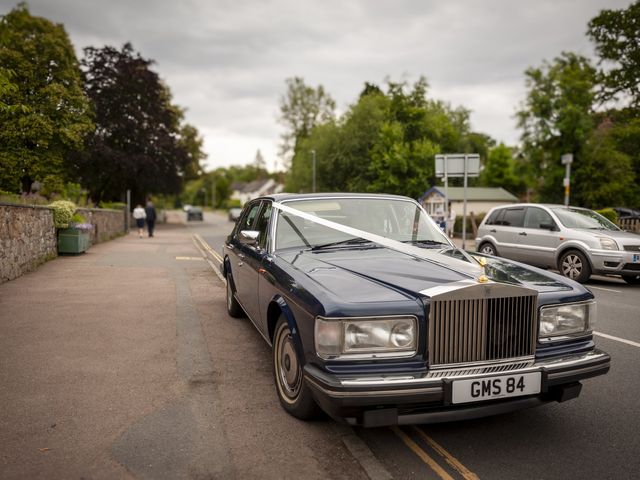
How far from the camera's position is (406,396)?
2.79 metres

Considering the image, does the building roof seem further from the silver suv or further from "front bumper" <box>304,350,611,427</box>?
"front bumper" <box>304,350,611,427</box>

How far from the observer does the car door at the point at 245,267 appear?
497 centimetres

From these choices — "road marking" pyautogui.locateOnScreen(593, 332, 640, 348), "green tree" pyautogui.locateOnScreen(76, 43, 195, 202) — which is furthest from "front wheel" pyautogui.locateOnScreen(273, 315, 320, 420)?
"green tree" pyautogui.locateOnScreen(76, 43, 195, 202)

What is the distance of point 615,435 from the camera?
339 cm

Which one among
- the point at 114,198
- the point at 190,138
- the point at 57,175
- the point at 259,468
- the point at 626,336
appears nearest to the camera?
the point at 259,468

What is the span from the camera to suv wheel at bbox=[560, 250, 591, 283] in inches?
409

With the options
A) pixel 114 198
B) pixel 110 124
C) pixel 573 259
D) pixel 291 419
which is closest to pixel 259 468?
pixel 291 419

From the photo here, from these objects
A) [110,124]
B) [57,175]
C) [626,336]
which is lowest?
[626,336]

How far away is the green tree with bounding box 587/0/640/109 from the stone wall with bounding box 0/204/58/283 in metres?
33.4

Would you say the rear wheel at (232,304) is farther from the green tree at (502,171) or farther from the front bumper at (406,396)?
the green tree at (502,171)

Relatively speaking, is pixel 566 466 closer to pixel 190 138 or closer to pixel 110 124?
pixel 110 124

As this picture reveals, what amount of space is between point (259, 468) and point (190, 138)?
55033 millimetres

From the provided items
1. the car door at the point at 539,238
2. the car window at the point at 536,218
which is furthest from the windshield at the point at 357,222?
the car window at the point at 536,218

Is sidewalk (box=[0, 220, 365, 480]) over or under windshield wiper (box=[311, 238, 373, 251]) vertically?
under
